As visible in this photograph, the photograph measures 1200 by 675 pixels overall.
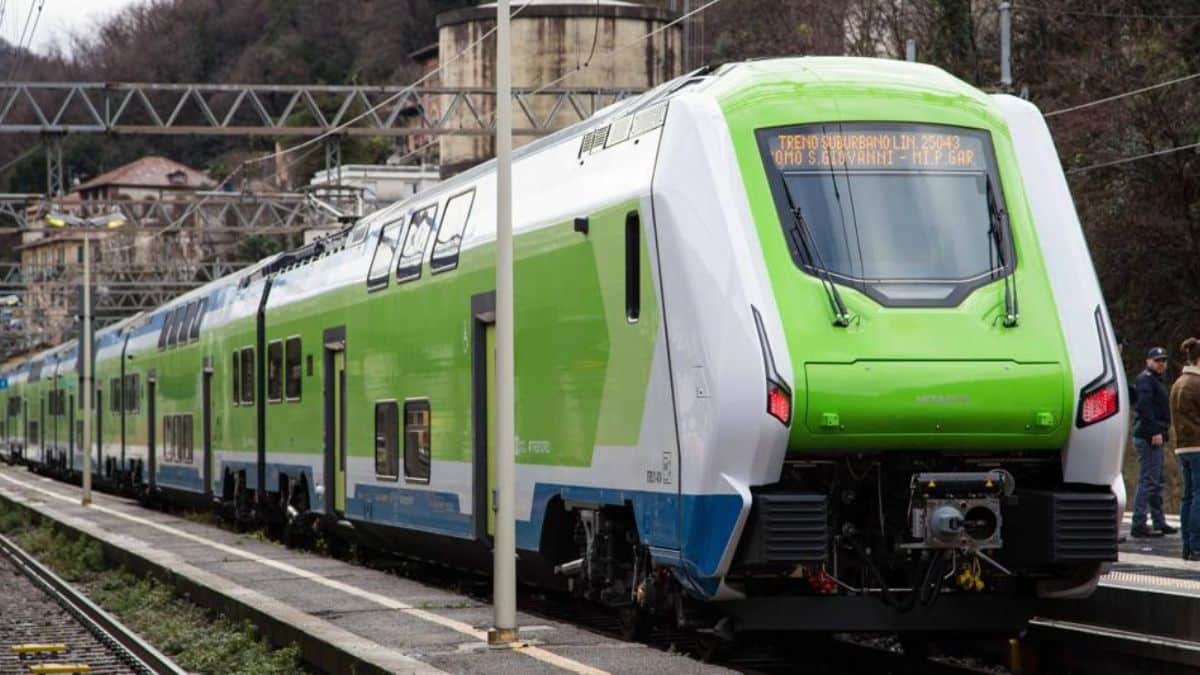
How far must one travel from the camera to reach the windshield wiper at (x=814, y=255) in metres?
Result: 11.1

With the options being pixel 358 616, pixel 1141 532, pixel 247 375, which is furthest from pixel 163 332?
pixel 358 616

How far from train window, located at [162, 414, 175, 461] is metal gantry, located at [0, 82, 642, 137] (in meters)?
4.54

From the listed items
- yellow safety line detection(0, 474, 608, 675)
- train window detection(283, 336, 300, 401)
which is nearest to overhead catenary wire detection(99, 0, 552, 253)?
train window detection(283, 336, 300, 401)

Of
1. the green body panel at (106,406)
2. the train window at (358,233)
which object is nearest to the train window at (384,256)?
the train window at (358,233)

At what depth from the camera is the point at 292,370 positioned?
22656 mm

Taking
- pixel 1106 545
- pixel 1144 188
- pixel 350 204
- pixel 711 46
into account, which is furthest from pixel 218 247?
pixel 1106 545

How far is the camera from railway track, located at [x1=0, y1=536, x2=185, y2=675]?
1573 centimetres

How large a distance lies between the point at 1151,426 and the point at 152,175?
398 feet

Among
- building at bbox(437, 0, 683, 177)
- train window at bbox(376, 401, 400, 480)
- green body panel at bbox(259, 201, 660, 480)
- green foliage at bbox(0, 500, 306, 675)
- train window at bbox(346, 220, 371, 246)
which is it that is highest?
building at bbox(437, 0, 683, 177)

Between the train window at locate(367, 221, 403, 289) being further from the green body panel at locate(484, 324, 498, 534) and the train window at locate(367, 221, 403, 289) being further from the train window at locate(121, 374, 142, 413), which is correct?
the train window at locate(121, 374, 142, 413)

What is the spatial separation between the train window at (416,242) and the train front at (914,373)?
5.81m

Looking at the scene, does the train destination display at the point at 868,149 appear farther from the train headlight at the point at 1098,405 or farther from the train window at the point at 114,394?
the train window at the point at 114,394

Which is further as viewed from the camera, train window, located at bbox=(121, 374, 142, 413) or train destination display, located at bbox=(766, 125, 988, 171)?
train window, located at bbox=(121, 374, 142, 413)

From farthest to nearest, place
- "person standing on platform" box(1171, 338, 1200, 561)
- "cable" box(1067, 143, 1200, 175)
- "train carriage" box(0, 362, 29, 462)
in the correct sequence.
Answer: "train carriage" box(0, 362, 29, 462) < "cable" box(1067, 143, 1200, 175) < "person standing on platform" box(1171, 338, 1200, 561)
